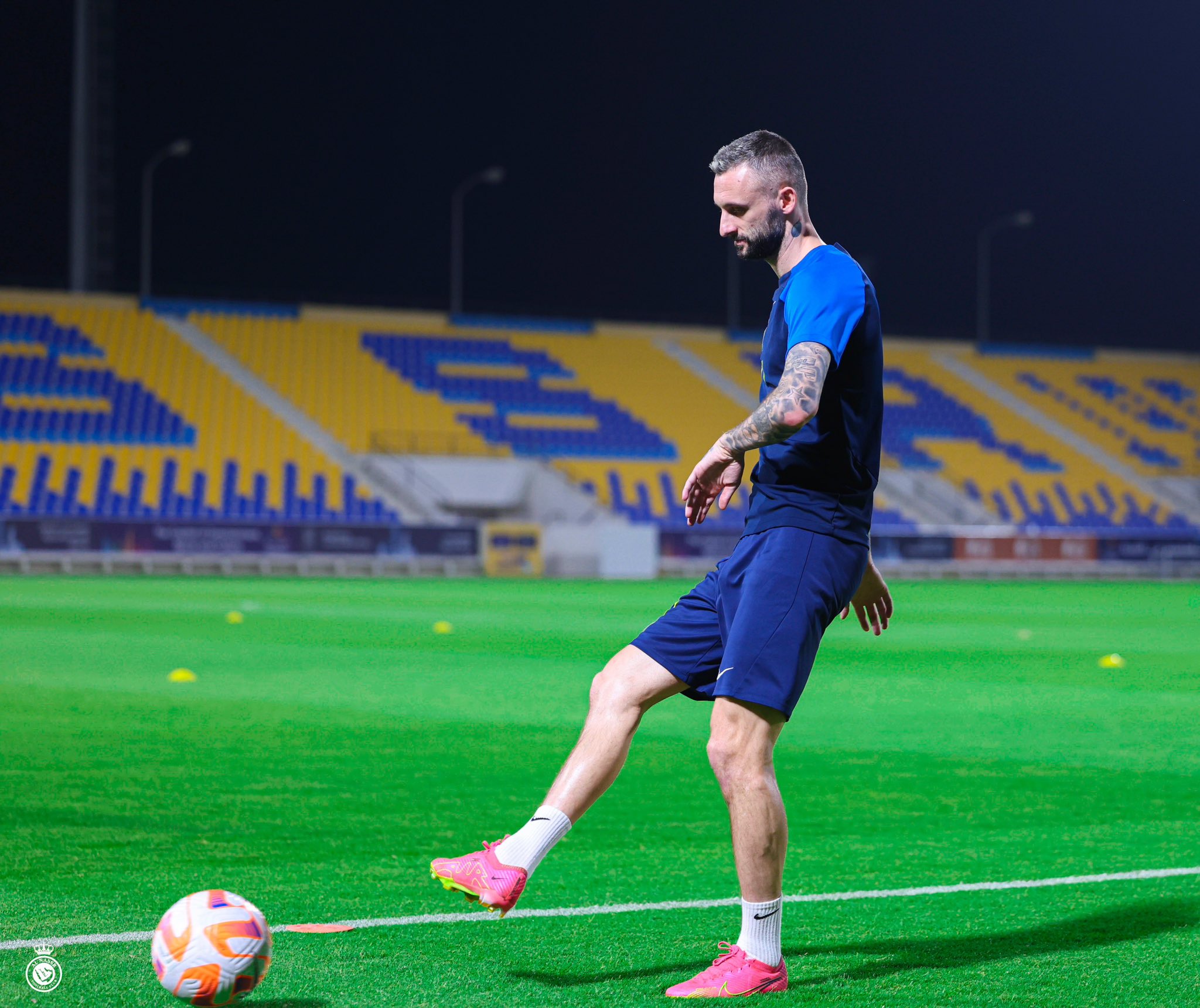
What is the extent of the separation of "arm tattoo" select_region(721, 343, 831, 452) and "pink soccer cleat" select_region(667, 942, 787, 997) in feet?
4.54

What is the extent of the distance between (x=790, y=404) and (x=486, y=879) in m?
1.54

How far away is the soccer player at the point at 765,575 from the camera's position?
4.46m

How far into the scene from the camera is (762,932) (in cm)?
450

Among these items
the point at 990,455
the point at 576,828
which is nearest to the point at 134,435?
the point at 990,455

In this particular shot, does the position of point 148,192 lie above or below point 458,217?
below

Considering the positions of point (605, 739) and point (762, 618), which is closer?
point (762, 618)

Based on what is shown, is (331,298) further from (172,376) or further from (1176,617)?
(1176,617)

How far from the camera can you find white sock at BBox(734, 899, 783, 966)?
449 centimetres

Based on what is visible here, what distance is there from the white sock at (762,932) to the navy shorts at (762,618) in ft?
1.74

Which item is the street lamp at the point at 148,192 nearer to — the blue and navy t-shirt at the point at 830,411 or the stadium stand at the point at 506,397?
the stadium stand at the point at 506,397

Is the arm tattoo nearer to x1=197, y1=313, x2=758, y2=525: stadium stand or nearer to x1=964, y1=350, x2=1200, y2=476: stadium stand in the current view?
x1=197, y1=313, x2=758, y2=525: stadium stand

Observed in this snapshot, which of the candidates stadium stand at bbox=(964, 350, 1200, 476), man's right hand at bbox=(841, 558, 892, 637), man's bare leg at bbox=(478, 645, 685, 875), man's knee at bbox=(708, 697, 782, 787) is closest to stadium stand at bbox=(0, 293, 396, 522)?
stadium stand at bbox=(964, 350, 1200, 476)

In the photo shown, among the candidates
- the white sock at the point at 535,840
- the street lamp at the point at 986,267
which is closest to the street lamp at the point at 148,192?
the street lamp at the point at 986,267

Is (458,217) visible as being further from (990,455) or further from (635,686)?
(635,686)
